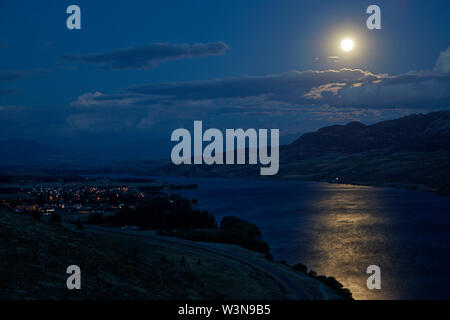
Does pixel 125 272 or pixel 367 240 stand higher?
pixel 125 272

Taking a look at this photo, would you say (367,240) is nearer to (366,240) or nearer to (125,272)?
(366,240)

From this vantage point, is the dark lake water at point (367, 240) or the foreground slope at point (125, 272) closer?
the foreground slope at point (125, 272)

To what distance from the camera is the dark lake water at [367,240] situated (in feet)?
243

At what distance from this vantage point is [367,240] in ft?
362

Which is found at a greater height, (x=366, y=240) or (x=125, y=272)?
(x=125, y=272)

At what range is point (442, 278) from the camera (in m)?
76.2

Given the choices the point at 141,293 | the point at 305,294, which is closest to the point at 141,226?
the point at 305,294

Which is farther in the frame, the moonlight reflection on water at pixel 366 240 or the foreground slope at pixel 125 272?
the moonlight reflection on water at pixel 366 240

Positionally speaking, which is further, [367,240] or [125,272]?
[367,240]

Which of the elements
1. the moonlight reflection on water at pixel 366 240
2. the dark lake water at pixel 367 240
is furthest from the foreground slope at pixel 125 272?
the dark lake water at pixel 367 240

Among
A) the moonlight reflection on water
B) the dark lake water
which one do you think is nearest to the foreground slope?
the moonlight reflection on water

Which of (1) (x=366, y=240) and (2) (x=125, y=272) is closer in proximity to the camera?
(2) (x=125, y=272)

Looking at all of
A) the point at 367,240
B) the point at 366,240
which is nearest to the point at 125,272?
the point at 366,240

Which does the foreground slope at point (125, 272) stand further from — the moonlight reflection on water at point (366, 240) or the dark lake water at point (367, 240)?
the dark lake water at point (367, 240)
